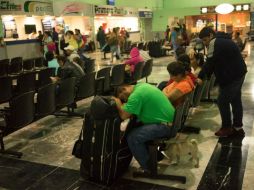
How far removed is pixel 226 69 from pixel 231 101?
1.42 feet

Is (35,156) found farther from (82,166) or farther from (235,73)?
(235,73)

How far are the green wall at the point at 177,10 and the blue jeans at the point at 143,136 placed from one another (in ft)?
76.3

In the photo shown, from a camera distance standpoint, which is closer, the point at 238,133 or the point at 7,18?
the point at 238,133

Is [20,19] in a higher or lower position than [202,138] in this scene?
higher

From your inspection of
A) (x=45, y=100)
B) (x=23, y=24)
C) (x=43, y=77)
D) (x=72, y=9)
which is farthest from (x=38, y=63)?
(x=72, y=9)

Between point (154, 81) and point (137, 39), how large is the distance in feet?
56.4

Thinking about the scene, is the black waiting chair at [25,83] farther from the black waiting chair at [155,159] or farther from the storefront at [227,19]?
the storefront at [227,19]

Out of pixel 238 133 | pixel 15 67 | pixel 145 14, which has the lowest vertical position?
pixel 238 133

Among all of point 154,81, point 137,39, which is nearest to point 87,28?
point 137,39

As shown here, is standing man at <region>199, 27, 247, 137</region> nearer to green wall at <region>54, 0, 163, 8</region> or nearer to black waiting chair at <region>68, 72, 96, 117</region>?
black waiting chair at <region>68, 72, 96, 117</region>

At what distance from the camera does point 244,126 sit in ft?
14.5

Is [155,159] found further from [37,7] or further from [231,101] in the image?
[37,7]

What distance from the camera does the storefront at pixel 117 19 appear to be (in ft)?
66.5

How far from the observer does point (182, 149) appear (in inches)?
130
